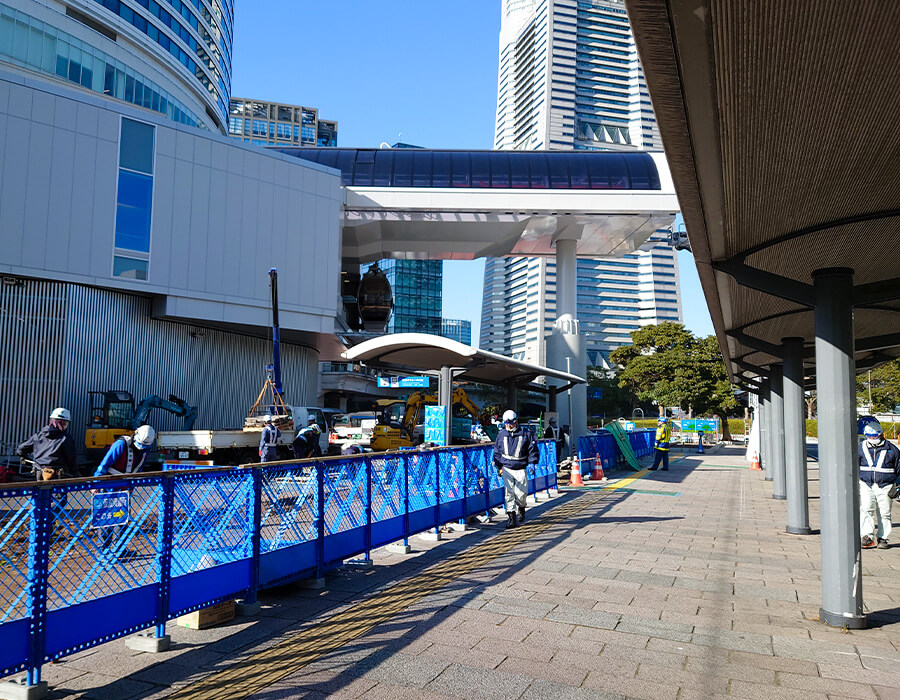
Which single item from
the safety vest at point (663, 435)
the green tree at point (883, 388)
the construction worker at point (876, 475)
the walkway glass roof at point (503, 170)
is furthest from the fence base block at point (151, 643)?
the green tree at point (883, 388)

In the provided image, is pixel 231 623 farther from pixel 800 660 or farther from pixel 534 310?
pixel 534 310

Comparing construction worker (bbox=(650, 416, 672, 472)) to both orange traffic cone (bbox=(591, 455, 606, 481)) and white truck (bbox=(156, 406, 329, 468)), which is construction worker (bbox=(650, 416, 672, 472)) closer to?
orange traffic cone (bbox=(591, 455, 606, 481))

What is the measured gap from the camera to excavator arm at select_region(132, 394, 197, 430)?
23000 millimetres

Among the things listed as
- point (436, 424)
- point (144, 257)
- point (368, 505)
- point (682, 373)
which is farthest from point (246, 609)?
point (682, 373)

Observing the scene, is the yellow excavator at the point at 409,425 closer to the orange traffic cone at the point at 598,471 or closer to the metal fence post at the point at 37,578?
the orange traffic cone at the point at 598,471

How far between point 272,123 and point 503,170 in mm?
121855

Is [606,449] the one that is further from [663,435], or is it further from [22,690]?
[22,690]

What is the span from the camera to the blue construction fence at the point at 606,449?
2200 cm

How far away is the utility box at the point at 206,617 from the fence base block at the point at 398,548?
3.39m

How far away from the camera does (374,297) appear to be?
2299 inches

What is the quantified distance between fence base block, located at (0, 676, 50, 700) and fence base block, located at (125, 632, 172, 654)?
3.19 feet

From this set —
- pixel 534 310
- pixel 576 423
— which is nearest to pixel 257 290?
pixel 576 423

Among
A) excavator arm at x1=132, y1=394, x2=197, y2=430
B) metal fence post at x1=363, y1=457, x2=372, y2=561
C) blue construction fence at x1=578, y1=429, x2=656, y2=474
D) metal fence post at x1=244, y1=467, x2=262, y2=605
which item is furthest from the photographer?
excavator arm at x1=132, y1=394, x2=197, y2=430

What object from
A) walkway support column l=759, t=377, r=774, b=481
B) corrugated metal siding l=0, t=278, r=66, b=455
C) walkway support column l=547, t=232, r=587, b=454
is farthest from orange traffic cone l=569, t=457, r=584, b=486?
walkway support column l=547, t=232, r=587, b=454
